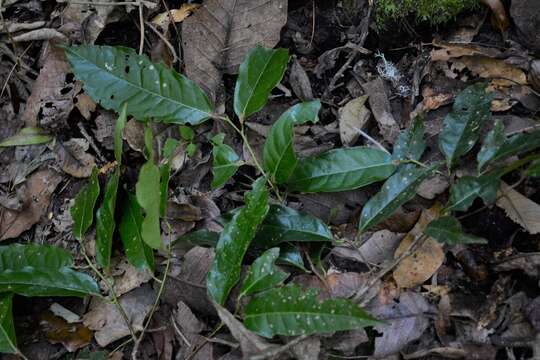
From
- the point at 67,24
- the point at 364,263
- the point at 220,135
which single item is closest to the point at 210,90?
the point at 220,135

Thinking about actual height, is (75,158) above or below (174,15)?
below

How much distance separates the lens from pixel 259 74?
1899mm

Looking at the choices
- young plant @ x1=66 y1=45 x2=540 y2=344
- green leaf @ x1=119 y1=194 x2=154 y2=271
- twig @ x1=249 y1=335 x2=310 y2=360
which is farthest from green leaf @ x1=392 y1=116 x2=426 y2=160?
green leaf @ x1=119 y1=194 x2=154 y2=271

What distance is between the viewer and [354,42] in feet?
6.95

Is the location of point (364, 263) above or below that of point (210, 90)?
below

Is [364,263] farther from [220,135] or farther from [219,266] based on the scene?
[220,135]

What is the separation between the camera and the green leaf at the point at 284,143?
1.75 m

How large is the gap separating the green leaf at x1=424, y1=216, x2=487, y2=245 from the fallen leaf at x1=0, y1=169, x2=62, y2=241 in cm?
136

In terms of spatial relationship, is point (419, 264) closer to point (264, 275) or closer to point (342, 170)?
point (342, 170)

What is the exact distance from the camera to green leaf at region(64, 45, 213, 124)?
1949 millimetres

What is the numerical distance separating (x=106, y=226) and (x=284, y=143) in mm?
641

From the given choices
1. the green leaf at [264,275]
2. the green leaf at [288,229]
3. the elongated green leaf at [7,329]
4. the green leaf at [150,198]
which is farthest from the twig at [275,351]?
the elongated green leaf at [7,329]

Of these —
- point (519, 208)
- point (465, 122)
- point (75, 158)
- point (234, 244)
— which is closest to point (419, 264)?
point (519, 208)

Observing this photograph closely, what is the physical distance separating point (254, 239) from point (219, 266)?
0.16 meters
